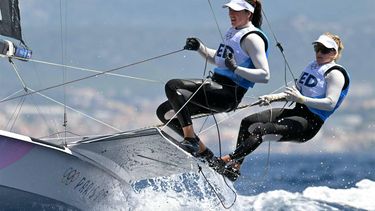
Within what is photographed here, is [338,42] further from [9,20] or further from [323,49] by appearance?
[9,20]

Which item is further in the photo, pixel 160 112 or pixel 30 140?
pixel 160 112

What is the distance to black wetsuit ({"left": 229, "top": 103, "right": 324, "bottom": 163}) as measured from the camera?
7461 mm

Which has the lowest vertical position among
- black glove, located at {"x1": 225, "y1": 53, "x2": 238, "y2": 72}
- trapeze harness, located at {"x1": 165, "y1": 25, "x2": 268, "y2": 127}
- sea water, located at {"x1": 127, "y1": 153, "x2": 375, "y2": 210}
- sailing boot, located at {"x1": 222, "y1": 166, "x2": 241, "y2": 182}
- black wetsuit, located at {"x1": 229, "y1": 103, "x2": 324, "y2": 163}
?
sea water, located at {"x1": 127, "y1": 153, "x2": 375, "y2": 210}

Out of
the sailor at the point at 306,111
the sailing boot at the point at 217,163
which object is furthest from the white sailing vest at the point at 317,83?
the sailing boot at the point at 217,163

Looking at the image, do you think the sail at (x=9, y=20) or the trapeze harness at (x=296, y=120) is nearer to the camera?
the trapeze harness at (x=296, y=120)

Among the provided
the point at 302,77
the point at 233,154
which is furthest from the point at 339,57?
the point at 233,154

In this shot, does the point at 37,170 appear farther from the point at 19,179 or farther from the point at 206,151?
the point at 206,151

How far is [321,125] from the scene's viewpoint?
7.69 metres

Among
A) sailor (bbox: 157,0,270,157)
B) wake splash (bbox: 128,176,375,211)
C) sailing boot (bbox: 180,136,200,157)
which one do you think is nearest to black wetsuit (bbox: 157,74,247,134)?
sailor (bbox: 157,0,270,157)

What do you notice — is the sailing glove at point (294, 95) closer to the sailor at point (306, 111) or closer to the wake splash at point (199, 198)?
the sailor at point (306, 111)

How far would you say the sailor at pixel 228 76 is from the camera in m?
7.36

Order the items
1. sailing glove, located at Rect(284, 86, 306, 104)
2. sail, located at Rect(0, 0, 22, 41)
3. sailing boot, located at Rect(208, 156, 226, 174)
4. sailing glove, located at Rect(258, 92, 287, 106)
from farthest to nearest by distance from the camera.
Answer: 1. sail, located at Rect(0, 0, 22, 41)
2. sailing boot, located at Rect(208, 156, 226, 174)
3. sailing glove, located at Rect(258, 92, 287, 106)
4. sailing glove, located at Rect(284, 86, 306, 104)

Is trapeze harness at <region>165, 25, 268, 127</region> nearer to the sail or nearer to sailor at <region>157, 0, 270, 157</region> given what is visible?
sailor at <region>157, 0, 270, 157</region>

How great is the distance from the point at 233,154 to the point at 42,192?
1606mm
